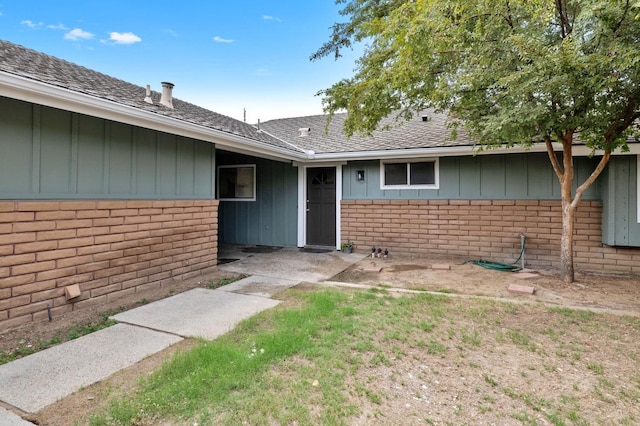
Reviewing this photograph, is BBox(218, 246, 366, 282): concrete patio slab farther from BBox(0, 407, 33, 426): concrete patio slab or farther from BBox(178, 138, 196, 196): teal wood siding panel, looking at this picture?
BBox(0, 407, 33, 426): concrete patio slab

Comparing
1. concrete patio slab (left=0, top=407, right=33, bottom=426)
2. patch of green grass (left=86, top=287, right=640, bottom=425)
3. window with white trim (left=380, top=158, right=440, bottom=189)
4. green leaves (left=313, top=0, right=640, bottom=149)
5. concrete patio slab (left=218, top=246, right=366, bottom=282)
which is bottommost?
concrete patio slab (left=0, top=407, right=33, bottom=426)

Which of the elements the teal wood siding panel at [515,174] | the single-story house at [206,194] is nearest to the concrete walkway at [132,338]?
the single-story house at [206,194]

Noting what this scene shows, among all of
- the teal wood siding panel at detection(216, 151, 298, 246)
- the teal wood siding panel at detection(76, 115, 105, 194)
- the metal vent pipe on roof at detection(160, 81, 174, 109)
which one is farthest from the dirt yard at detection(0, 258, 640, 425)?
the metal vent pipe on roof at detection(160, 81, 174, 109)

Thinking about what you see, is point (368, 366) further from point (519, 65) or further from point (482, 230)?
point (482, 230)

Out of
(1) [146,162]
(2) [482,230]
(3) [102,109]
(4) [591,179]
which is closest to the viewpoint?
(3) [102,109]

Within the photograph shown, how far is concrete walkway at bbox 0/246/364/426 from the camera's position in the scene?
2352 mm

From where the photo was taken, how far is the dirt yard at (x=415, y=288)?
2238 mm

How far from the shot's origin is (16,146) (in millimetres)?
3471

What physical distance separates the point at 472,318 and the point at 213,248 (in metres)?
4.62

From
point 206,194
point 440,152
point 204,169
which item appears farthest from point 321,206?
point 204,169

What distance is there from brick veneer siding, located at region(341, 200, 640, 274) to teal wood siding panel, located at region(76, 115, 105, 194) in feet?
18.6

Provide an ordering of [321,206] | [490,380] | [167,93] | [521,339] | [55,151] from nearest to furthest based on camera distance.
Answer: [490,380]
[521,339]
[55,151]
[167,93]
[321,206]

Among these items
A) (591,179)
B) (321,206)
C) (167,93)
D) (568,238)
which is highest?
(167,93)

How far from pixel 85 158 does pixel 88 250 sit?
1175 mm
